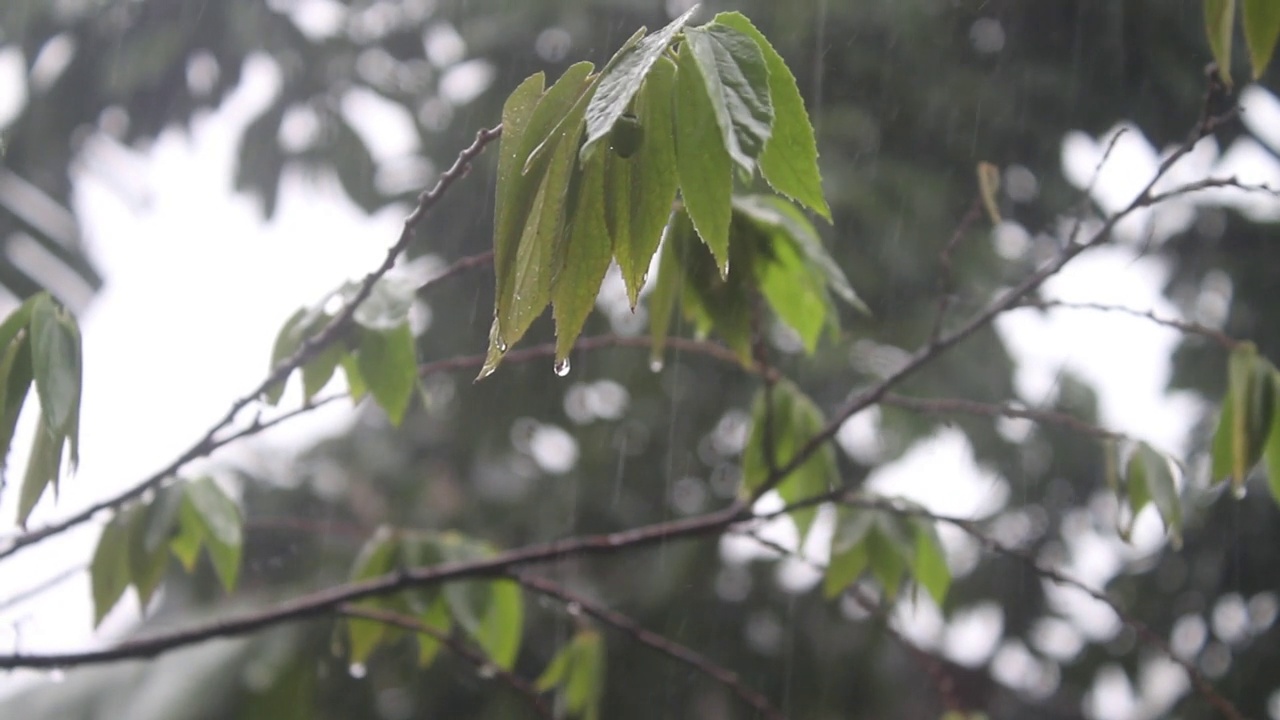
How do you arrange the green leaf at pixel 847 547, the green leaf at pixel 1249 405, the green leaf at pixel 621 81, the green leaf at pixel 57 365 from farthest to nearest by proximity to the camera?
the green leaf at pixel 847 547, the green leaf at pixel 1249 405, the green leaf at pixel 57 365, the green leaf at pixel 621 81

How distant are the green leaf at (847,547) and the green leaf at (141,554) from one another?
2.04ft

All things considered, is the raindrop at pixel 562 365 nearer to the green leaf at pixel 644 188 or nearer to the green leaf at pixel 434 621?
the green leaf at pixel 644 188

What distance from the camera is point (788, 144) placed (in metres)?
0.51

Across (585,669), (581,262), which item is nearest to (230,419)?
(581,262)

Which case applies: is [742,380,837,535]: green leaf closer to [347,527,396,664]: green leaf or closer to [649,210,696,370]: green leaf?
[649,210,696,370]: green leaf

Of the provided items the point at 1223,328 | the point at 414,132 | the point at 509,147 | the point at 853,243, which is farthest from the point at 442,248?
the point at 1223,328

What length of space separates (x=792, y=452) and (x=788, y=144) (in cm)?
65

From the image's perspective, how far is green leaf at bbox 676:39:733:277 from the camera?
18.3 inches

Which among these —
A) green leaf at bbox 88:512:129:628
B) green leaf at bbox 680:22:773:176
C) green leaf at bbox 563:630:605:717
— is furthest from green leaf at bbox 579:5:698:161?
green leaf at bbox 563:630:605:717

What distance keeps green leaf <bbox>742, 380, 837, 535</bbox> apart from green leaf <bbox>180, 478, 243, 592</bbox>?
0.48 meters

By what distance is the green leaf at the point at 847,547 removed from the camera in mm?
1077

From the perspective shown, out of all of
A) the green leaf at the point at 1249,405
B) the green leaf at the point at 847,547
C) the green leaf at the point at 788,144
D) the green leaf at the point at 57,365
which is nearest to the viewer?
the green leaf at the point at 788,144

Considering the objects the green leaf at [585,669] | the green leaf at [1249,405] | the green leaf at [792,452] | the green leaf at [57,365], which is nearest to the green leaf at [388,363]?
the green leaf at [57,365]

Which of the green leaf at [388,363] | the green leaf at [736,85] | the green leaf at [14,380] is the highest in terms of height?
the green leaf at [736,85]
